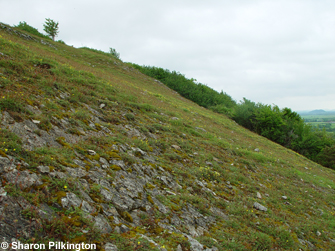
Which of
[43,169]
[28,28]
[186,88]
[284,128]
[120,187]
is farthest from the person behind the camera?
[186,88]

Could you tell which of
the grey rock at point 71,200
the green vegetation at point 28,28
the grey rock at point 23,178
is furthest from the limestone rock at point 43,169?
the green vegetation at point 28,28

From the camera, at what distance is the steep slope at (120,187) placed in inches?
124

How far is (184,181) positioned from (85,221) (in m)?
3.95

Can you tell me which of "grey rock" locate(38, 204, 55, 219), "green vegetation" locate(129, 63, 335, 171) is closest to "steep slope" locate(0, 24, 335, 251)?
"grey rock" locate(38, 204, 55, 219)

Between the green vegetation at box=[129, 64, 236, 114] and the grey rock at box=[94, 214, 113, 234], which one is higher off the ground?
the green vegetation at box=[129, 64, 236, 114]

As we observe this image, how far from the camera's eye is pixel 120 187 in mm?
4660

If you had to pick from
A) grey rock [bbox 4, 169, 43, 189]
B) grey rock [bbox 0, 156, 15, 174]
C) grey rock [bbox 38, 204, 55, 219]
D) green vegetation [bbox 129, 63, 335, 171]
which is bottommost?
grey rock [bbox 38, 204, 55, 219]

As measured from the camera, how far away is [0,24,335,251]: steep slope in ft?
10.4

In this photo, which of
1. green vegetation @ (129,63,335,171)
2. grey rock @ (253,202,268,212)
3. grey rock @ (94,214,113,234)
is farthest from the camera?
green vegetation @ (129,63,335,171)

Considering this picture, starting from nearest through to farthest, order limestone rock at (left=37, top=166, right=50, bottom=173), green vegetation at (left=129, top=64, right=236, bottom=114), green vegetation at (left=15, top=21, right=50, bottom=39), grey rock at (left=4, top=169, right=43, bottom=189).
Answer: grey rock at (left=4, top=169, right=43, bottom=189), limestone rock at (left=37, top=166, right=50, bottom=173), green vegetation at (left=15, top=21, right=50, bottom=39), green vegetation at (left=129, top=64, right=236, bottom=114)

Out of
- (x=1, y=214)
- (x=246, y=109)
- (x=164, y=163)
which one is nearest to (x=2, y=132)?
(x=1, y=214)

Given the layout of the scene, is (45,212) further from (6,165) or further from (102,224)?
(6,165)

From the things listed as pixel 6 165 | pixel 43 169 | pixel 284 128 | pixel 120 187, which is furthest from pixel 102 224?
pixel 284 128

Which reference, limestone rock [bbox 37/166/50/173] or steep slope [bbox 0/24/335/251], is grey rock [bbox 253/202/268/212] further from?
limestone rock [bbox 37/166/50/173]
